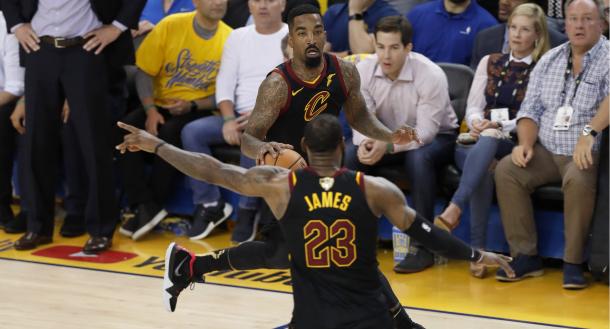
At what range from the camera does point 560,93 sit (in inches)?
276

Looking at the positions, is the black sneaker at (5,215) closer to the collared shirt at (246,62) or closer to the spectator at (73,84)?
the spectator at (73,84)

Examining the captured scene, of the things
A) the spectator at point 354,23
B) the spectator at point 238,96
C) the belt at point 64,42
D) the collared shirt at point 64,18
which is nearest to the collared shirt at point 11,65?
the collared shirt at point 64,18

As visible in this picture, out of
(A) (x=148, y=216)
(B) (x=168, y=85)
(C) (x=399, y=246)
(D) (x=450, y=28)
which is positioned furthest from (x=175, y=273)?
(D) (x=450, y=28)

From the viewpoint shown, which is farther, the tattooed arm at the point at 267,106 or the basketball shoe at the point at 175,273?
the tattooed arm at the point at 267,106

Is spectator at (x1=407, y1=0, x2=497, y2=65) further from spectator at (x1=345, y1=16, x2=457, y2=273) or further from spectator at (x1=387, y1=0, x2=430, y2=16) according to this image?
spectator at (x1=345, y1=16, x2=457, y2=273)

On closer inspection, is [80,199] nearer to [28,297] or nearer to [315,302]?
[28,297]

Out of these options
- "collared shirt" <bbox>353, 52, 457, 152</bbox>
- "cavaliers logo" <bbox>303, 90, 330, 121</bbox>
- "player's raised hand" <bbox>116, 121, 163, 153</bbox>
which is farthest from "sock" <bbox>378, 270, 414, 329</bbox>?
"collared shirt" <bbox>353, 52, 457, 152</bbox>

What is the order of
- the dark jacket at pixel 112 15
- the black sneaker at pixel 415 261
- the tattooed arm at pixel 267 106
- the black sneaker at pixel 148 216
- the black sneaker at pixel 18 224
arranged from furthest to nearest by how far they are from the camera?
the black sneaker at pixel 18 224 → the black sneaker at pixel 148 216 → the dark jacket at pixel 112 15 → the black sneaker at pixel 415 261 → the tattooed arm at pixel 267 106

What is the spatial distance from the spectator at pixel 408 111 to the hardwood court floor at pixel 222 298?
570 millimetres

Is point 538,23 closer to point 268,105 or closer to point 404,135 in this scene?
point 404,135

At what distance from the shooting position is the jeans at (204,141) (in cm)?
809

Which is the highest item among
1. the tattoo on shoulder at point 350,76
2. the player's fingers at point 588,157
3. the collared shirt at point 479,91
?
the tattoo on shoulder at point 350,76

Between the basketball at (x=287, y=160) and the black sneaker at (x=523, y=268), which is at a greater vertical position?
the basketball at (x=287, y=160)

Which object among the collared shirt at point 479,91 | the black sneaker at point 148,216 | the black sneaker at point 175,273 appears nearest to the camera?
the black sneaker at point 175,273
